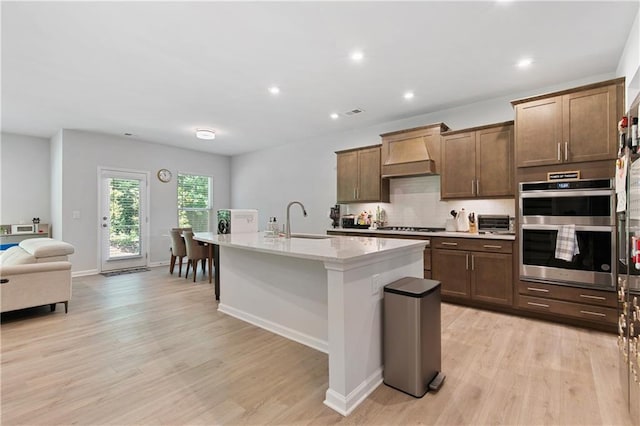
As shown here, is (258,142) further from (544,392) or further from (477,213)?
(544,392)

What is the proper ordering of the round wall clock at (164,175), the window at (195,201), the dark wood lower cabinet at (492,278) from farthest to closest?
the window at (195,201), the round wall clock at (164,175), the dark wood lower cabinet at (492,278)

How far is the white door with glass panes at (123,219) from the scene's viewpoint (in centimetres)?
593

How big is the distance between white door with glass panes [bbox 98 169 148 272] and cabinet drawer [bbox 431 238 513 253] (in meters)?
5.81

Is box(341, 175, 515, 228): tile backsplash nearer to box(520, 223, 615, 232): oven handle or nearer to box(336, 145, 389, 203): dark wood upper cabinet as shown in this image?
box(336, 145, 389, 203): dark wood upper cabinet

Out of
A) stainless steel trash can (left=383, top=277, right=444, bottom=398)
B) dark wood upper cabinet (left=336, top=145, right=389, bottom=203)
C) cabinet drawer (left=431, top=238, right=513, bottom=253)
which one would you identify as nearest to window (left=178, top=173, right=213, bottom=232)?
dark wood upper cabinet (left=336, top=145, right=389, bottom=203)

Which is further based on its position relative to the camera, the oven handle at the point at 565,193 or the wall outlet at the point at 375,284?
the oven handle at the point at 565,193

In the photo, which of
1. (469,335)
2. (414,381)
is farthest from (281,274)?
(469,335)

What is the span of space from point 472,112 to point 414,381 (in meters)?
3.71

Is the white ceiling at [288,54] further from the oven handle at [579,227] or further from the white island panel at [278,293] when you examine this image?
the white island panel at [278,293]

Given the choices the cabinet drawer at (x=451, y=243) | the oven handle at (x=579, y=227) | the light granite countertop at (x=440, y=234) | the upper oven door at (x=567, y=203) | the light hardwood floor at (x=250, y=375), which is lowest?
the light hardwood floor at (x=250, y=375)

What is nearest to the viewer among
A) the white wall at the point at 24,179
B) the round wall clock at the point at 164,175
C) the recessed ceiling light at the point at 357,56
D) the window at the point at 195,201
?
the recessed ceiling light at the point at 357,56

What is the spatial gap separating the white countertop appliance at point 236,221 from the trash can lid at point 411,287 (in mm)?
2379

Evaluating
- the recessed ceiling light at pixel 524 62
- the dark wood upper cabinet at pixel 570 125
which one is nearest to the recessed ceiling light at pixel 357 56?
the recessed ceiling light at pixel 524 62

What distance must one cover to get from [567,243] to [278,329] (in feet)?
9.89
